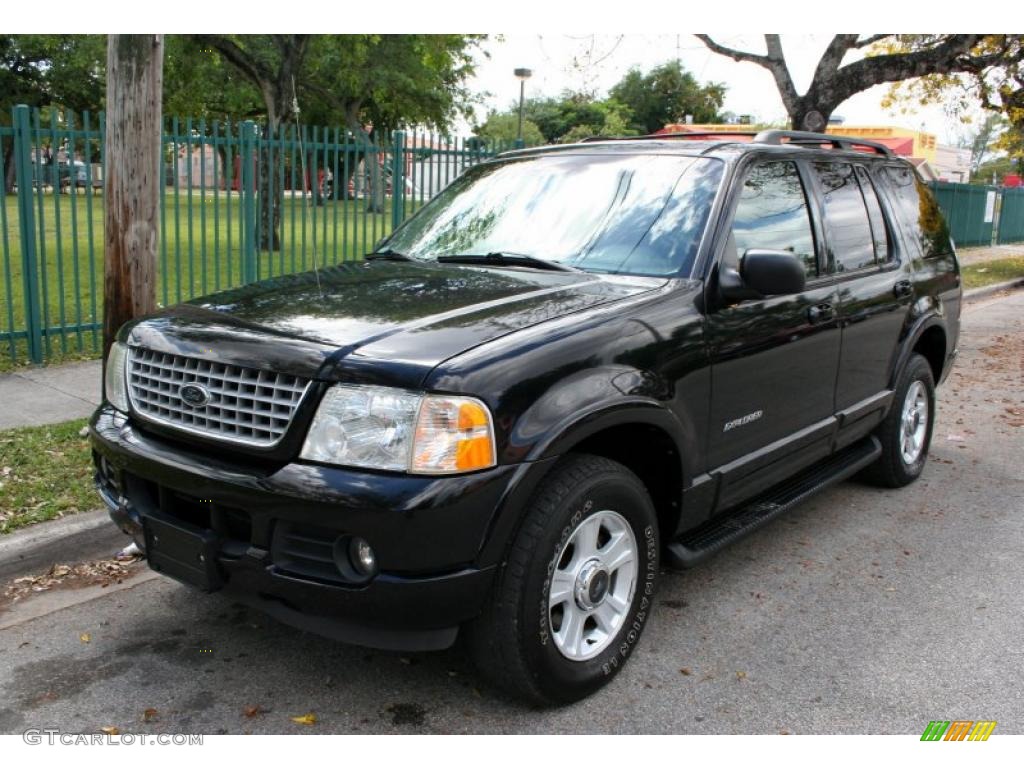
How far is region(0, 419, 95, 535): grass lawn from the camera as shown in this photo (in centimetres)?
452

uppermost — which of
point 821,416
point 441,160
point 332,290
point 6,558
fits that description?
point 441,160

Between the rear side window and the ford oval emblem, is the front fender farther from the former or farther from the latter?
the rear side window

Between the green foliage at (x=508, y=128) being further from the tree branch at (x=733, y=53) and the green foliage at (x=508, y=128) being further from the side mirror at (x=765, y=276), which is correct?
the side mirror at (x=765, y=276)

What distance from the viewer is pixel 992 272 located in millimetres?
20328

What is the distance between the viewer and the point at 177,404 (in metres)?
3.15

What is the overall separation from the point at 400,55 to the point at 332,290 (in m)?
24.6

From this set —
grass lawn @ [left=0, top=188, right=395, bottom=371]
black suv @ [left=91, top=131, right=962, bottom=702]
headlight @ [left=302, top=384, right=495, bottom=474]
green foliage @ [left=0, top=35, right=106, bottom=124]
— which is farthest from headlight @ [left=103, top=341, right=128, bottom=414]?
green foliage @ [left=0, top=35, right=106, bottom=124]

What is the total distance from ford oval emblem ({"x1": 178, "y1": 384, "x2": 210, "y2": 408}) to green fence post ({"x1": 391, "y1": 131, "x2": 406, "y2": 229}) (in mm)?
7634

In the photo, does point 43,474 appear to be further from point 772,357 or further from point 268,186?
point 268,186

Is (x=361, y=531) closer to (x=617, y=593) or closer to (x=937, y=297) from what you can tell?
(x=617, y=593)

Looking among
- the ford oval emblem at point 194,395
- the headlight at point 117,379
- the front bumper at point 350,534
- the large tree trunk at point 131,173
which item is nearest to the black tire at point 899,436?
the front bumper at point 350,534

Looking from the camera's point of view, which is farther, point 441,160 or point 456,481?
point 441,160

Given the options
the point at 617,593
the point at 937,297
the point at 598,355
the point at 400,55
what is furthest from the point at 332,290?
the point at 400,55

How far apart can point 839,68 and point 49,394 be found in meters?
11.7
